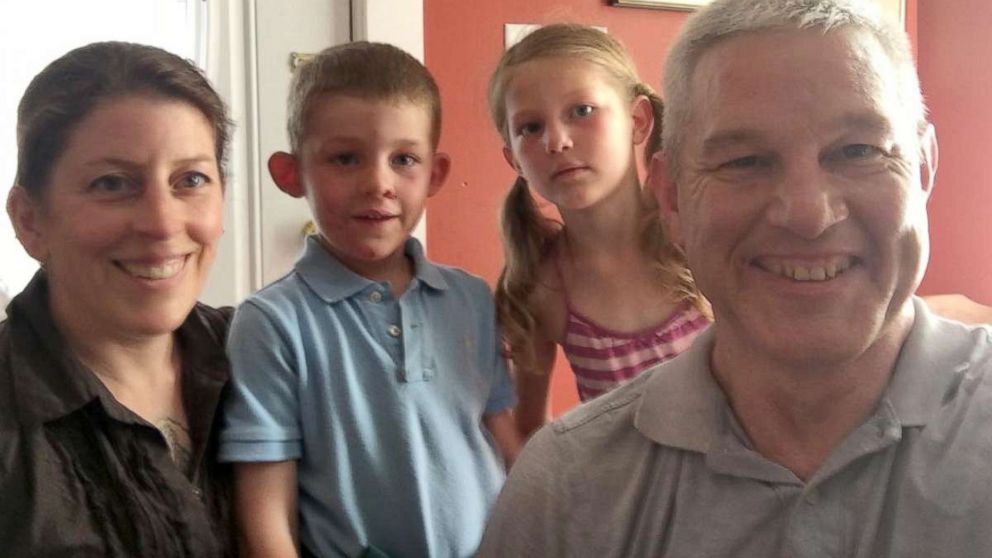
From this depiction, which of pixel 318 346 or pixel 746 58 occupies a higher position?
pixel 746 58

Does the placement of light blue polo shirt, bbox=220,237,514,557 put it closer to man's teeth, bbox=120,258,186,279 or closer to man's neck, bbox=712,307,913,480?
man's teeth, bbox=120,258,186,279

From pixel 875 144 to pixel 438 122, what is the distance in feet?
2.58

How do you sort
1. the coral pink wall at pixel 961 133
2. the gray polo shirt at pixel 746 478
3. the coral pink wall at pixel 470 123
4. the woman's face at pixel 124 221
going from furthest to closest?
1. the coral pink wall at pixel 961 133
2. the coral pink wall at pixel 470 123
3. the woman's face at pixel 124 221
4. the gray polo shirt at pixel 746 478

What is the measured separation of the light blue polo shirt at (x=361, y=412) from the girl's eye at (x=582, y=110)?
407mm

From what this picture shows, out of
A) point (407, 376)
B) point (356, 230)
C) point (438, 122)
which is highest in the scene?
point (438, 122)

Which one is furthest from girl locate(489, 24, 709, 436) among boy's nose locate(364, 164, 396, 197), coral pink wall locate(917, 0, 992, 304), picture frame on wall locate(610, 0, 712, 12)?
coral pink wall locate(917, 0, 992, 304)

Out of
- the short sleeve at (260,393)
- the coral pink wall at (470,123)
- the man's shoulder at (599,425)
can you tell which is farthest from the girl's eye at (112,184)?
the coral pink wall at (470,123)

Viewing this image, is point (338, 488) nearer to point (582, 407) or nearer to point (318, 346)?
point (318, 346)

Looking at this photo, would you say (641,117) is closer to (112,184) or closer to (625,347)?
(625,347)

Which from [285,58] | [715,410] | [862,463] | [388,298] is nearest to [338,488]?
[388,298]

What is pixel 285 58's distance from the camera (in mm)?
2225

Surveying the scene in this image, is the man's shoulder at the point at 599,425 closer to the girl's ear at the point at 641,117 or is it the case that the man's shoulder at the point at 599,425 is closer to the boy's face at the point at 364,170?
the boy's face at the point at 364,170

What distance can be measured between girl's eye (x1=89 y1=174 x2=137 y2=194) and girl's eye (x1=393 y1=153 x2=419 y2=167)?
40 cm

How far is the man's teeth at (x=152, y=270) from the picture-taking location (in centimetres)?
117
